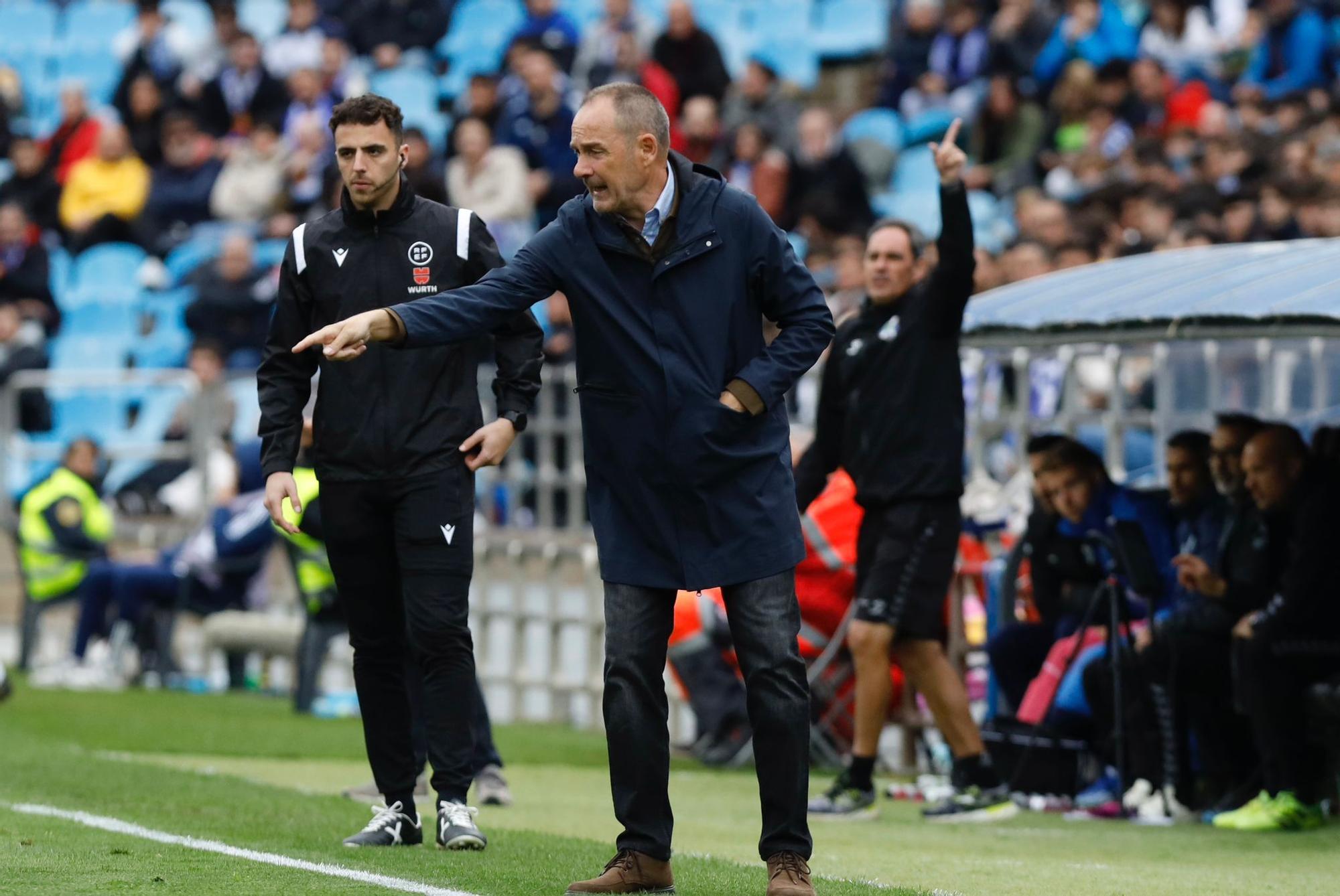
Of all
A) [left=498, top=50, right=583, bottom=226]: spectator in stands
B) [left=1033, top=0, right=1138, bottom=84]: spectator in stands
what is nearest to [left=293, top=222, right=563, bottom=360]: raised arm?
[left=498, top=50, right=583, bottom=226]: spectator in stands

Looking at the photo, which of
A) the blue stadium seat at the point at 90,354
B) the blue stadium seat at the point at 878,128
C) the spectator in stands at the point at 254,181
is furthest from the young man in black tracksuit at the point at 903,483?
the spectator in stands at the point at 254,181

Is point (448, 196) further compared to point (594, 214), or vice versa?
point (448, 196)

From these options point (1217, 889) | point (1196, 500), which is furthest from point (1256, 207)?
point (1217, 889)

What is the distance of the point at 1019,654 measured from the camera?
1045 cm

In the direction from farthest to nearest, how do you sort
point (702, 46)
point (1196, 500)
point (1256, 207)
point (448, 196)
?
point (702, 46)
point (448, 196)
point (1256, 207)
point (1196, 500)

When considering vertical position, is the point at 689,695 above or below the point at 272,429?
below

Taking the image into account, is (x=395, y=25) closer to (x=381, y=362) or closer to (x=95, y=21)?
(x=95, y=21)

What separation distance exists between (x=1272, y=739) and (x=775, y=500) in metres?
3.70

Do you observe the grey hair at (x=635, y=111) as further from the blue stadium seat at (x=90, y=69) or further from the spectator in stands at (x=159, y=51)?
the blue stadium seat at (x=90, y=69)

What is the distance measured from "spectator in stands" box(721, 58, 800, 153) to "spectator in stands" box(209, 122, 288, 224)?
4.68 metres

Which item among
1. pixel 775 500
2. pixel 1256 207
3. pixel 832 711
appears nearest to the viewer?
pixel 775 500

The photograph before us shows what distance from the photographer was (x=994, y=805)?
30.1ft

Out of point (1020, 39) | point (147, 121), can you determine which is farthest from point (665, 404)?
point (147, 121)

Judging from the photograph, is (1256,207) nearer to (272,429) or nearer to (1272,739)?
(1272,739)
